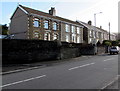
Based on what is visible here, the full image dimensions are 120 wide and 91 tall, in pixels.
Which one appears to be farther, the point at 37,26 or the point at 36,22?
the point at 36,22

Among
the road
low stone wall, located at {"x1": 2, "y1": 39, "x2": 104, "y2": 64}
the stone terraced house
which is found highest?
the stone terraced house

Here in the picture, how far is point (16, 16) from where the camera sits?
39969 millimetres

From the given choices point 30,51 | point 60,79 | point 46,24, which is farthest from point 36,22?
point 60,79

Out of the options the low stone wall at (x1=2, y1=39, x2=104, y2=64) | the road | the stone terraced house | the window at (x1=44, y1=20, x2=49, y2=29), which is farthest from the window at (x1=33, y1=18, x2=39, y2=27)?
the road

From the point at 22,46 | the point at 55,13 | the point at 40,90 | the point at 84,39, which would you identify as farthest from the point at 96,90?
the point at 84,39

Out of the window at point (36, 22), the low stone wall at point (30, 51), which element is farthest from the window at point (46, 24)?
the low stone wall at point (30, 51)

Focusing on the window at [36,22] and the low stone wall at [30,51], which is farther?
the window at [36,22]

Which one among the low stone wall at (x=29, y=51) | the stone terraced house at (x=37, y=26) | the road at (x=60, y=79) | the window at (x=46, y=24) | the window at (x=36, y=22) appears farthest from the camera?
the window at (x=46, y=24)

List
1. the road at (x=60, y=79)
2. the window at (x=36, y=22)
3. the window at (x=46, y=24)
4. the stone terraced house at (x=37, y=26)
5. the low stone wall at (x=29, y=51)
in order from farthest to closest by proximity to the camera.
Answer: the window at (x=46, y=24)
the window at (x=36, y=22)
the stone terraced house at (x=37, y=26)
the low stone wall at (x=29, y=51)
the road at (x=60, y=79)

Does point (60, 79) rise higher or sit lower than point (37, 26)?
lower

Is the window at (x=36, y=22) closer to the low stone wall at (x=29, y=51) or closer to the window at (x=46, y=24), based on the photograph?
the window at (x=46, y=24)

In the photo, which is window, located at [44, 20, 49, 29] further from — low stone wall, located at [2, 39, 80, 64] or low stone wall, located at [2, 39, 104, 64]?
low stone wall, located at [2, 39, 80, 64]

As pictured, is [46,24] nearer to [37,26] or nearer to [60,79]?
[37,26]

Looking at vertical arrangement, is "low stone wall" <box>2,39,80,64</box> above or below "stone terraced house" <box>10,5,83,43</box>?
below
